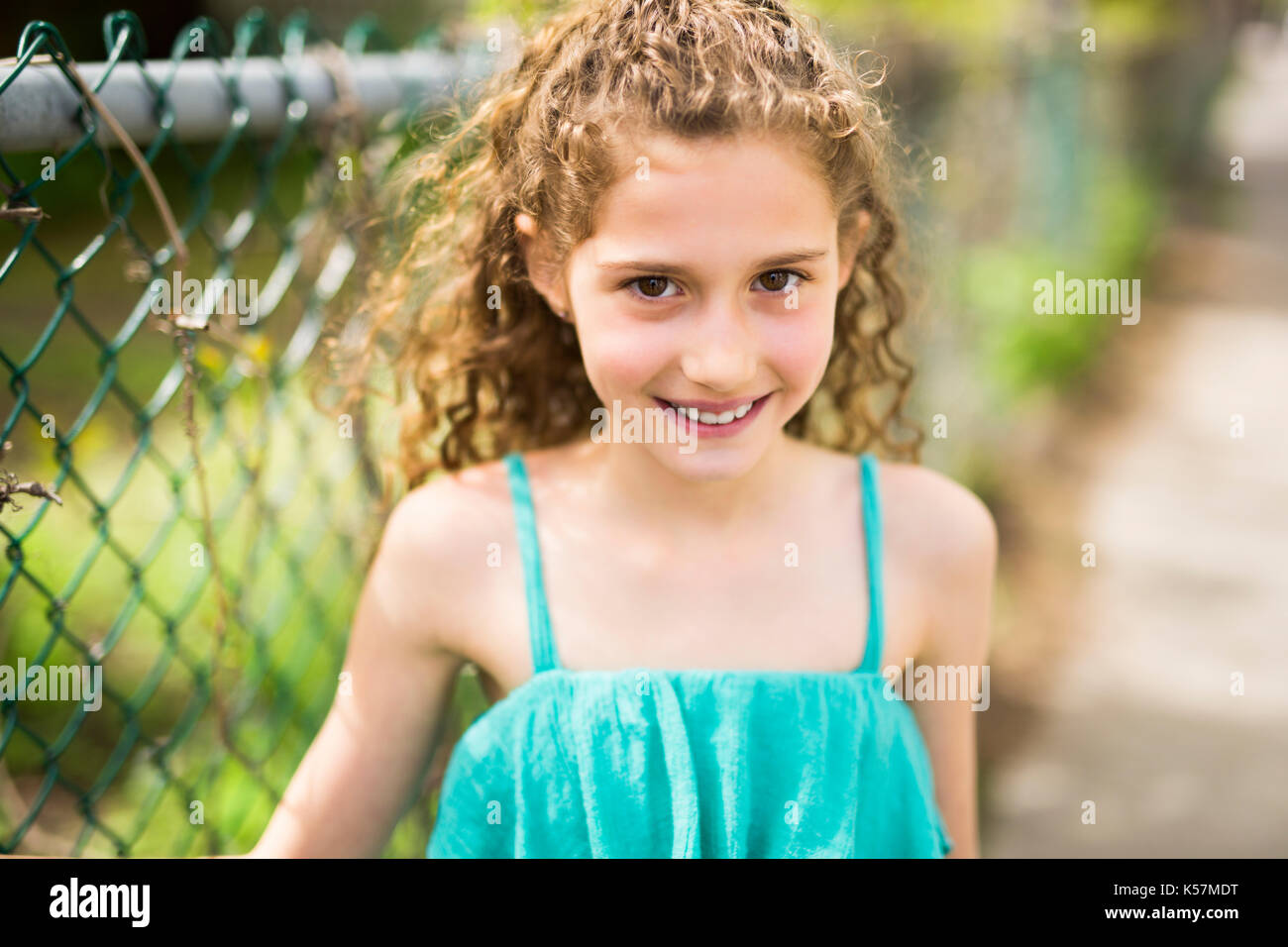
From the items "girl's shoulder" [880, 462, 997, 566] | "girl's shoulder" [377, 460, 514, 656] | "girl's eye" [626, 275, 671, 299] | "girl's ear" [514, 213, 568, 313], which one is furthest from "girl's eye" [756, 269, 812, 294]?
"girl's shoulder" [377, 460, 514, 656]

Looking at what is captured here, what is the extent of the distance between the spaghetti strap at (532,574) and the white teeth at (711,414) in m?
0.31

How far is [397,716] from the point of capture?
1624 millimetres

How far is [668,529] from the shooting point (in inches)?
66.0

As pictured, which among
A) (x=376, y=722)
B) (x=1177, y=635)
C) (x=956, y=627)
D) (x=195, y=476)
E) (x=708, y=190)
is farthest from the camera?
(x=1177, y=635)

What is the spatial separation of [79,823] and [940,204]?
3.82m

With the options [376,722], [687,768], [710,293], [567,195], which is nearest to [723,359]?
[710,293]

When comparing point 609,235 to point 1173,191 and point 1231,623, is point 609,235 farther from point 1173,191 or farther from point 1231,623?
point 1173,191

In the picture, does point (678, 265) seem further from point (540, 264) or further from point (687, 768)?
A: point (687, 768)

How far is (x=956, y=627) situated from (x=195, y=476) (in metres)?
1.79

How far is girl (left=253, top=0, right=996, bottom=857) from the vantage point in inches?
56.1

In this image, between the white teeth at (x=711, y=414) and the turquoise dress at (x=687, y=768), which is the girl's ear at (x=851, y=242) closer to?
the white teeth at (x=711, y=414)

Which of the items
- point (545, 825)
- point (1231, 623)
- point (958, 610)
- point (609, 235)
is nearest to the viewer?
point (609, 235)

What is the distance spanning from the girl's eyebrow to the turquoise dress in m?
0.46
